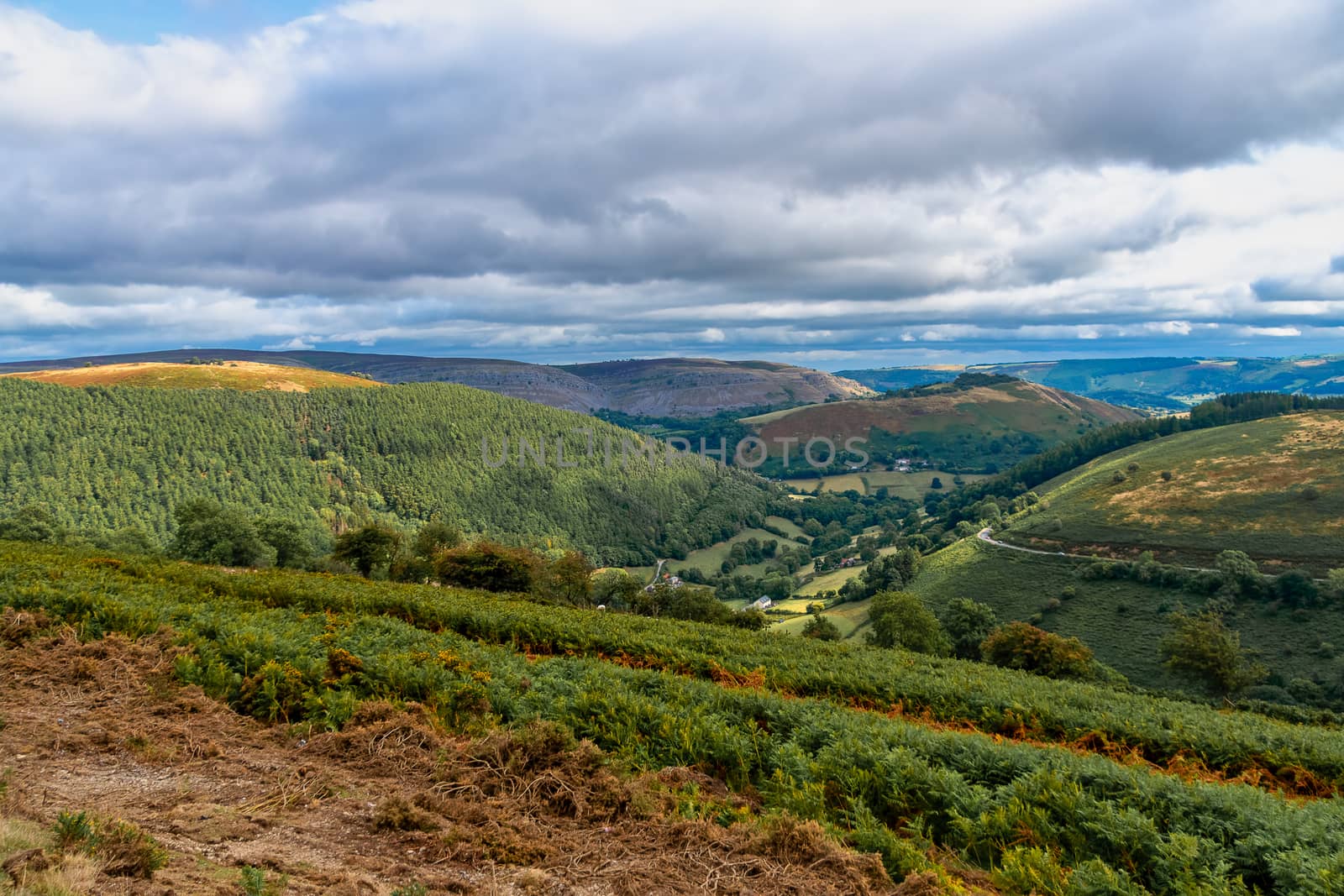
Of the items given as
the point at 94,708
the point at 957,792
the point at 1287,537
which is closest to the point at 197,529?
the point at 94,708

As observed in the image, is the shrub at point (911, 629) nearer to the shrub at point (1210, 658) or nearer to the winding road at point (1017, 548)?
the shrub at point (1210, 658)

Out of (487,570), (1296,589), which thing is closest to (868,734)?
(487,570)

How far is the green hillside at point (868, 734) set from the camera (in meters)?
7.98

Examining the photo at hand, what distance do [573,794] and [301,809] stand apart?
3.66 meters

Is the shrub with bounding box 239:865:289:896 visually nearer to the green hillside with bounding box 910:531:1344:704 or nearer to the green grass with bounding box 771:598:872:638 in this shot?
the green hillside with bounding box 910:531:1344:704

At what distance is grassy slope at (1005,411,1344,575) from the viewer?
88.2 m

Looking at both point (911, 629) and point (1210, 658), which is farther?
point (911, 629)

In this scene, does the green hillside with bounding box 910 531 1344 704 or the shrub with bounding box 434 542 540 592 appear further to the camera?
the green hillside with bounding box 910 531 1344 704

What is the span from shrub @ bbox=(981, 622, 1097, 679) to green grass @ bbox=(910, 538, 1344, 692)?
2453 centimetres

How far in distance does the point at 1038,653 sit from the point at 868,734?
39560 mm

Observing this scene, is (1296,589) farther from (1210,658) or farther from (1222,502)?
(1210,658)

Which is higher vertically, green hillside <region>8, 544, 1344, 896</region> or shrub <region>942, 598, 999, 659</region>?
green hillside <region>8, 544, 1344, 896</region>

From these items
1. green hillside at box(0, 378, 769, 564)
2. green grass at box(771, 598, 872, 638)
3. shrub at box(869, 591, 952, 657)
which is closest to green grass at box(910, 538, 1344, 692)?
green grass at box(771, 598, 872, 638)

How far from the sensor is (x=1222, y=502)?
101 m
